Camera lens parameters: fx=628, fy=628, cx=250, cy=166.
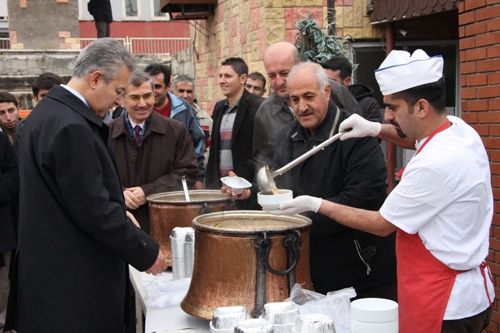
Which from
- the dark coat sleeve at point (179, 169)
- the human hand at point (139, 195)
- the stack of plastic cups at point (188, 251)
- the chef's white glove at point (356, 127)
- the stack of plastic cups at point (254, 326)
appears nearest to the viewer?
the stack of plastic cups at point (254, 326)

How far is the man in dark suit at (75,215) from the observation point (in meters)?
2.51

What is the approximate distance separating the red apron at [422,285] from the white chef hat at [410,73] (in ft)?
0.60

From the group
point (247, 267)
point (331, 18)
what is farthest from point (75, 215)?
point (331, 18)

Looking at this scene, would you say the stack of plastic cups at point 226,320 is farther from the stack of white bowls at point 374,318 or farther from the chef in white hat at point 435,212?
the chef in white hat at point 435,212

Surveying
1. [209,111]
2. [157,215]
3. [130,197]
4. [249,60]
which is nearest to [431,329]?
[157,215]

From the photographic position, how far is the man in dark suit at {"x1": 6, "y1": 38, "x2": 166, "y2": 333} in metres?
2.51

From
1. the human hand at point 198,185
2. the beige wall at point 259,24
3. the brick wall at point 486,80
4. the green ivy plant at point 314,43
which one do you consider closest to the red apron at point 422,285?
the brick wall at point 486,80

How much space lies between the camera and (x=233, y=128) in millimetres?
4875

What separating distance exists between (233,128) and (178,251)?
1977 millimetres

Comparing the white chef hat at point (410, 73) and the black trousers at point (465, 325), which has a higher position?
the white chef hat at point (410, 73)

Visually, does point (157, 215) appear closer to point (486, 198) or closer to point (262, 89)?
point (486, 198)

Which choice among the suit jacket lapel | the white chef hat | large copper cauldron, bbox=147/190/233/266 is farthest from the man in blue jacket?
the white chef hat

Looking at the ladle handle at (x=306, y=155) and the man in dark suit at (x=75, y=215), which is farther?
the ladle handle at (x=306, y=155)

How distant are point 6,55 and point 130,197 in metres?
9.73
